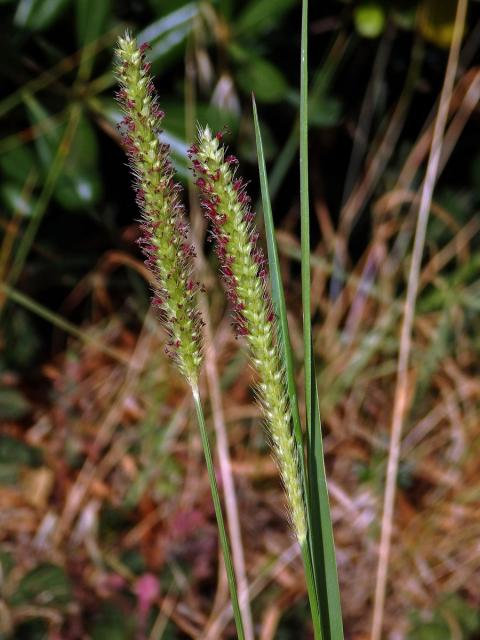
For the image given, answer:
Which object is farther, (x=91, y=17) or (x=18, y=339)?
(x=18, y=339)

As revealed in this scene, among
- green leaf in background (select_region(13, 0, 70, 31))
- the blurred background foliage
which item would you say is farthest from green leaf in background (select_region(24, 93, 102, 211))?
green leaf in background (select_region(13, 0, 70, 31))

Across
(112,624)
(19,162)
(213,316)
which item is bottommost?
(112,624)

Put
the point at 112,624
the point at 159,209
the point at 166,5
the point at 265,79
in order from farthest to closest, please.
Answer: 1. the point at 265,79
2. the point at 166,5
3. the point at 112,624
4. the point at 159,209

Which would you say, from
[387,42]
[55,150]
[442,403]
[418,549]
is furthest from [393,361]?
[55,150]

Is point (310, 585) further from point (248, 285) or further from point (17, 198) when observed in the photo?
point (17, 198)

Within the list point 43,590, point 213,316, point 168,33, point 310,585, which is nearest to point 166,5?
point 168,33

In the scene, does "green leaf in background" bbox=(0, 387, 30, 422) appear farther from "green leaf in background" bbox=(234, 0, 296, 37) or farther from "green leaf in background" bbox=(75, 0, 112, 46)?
"green leaf in background" bbox=(234, 0, 296, 37)

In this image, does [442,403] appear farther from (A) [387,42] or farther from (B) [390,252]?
(A) [387,42]
